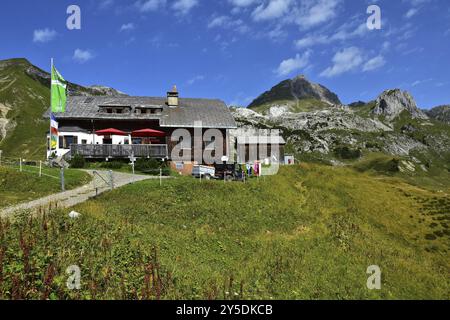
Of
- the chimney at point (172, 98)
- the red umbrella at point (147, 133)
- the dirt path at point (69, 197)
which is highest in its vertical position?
the chimney at point (172, 98)

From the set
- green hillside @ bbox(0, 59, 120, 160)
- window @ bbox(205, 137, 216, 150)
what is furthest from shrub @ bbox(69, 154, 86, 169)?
green hillside @ bbox(0, 59, 120, 160)

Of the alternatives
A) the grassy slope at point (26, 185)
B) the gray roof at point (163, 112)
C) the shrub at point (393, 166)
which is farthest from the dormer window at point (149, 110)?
the shrub at point (393, 166)

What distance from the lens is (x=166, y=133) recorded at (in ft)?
145

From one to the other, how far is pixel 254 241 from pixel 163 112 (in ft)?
107

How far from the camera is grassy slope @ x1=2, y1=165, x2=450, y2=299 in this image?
10.2 meters

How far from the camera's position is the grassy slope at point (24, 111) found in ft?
319

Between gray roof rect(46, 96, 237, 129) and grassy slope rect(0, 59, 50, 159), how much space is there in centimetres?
4247

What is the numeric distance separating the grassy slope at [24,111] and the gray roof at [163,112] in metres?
42.5

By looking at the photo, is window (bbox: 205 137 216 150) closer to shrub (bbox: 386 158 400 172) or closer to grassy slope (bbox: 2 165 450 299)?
grassy slope (bbox: 2 165 450 299)

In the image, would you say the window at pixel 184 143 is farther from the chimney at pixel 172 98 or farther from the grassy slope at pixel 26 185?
the grassy slope at pixel 26 185

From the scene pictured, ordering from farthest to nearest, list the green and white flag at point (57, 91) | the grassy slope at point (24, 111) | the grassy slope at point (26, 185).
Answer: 1. the grassy slope at point (24, 111)
2. the green and white flag at point (57, 91)
3. the grassy slope at point (26, 185)

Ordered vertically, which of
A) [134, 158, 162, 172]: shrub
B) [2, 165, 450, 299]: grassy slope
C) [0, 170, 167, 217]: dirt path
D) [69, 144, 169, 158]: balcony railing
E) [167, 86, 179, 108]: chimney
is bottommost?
[2, 165, 450, 299]: grassy slope
